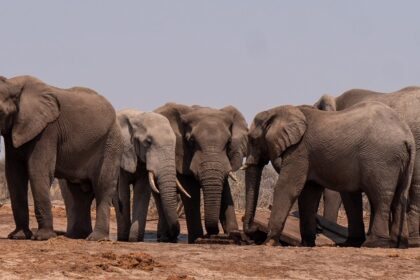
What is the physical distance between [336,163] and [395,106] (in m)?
2.35

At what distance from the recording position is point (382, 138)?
45.8 ft

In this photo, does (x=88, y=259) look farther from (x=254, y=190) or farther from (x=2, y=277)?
(x=254, y=190)

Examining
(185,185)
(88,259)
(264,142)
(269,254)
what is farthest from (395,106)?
(88,259)

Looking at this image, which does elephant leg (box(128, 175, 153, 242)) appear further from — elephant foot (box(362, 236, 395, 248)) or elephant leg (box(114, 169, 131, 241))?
elephant foot (box(362, 236, 395, 248))

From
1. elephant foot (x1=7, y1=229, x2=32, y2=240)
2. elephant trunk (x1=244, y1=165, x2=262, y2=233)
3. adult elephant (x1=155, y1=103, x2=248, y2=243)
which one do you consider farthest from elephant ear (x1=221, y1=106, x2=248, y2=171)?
elephant foot (x1=7, y1=229, x2=32, y2=240)

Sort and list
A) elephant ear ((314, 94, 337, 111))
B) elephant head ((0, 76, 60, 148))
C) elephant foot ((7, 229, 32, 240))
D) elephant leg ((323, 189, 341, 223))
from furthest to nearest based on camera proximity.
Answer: elephant leg ((323, 189, 341, 223)), elephant ear ((314, 94, 337, 111)), elephant foot ((7, 229, 32, 240)), elephant head ((0, 76, 60, 148))

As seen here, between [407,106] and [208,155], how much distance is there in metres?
2.93

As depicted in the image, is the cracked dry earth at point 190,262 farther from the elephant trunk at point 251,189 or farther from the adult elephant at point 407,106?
the elephant trunk at point 251,189

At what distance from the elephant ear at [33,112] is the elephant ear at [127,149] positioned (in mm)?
2477

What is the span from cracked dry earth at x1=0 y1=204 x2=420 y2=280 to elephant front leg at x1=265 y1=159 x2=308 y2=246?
58.7 inches

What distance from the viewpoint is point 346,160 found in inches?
556

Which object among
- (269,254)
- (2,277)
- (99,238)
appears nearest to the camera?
(2,277)

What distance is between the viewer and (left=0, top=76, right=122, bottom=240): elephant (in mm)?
13008

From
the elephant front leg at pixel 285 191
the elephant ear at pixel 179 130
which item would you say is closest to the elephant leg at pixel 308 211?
the elephant front leg at pixel 285 191
